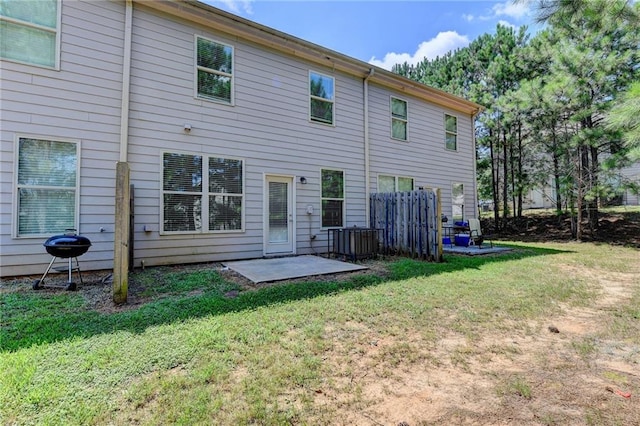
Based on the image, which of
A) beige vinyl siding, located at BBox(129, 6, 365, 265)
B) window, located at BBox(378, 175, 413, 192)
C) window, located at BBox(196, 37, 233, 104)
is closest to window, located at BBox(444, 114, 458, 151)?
window, located at BBox(378, 175, 413, 192)

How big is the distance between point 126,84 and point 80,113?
96cm

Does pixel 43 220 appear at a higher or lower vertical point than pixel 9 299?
higher

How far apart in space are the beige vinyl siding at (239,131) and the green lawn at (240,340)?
1697 mm

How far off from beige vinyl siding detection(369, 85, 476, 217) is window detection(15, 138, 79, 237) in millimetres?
7169

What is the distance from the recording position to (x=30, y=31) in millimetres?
5020

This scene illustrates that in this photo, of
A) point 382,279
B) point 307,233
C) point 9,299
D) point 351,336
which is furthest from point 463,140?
point 9,299

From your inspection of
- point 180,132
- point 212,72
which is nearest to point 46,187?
point 180,132

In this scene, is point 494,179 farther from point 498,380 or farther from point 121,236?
point 121,236

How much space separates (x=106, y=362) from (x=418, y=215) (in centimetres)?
642

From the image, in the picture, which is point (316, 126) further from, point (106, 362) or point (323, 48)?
point (106, 362)

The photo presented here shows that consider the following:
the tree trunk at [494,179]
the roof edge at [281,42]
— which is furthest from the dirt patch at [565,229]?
the roof edge at [281,42]

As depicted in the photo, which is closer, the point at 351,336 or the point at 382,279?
the point at 351,336

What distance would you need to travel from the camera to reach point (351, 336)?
2992 mm

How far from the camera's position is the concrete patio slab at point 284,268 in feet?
17.2
